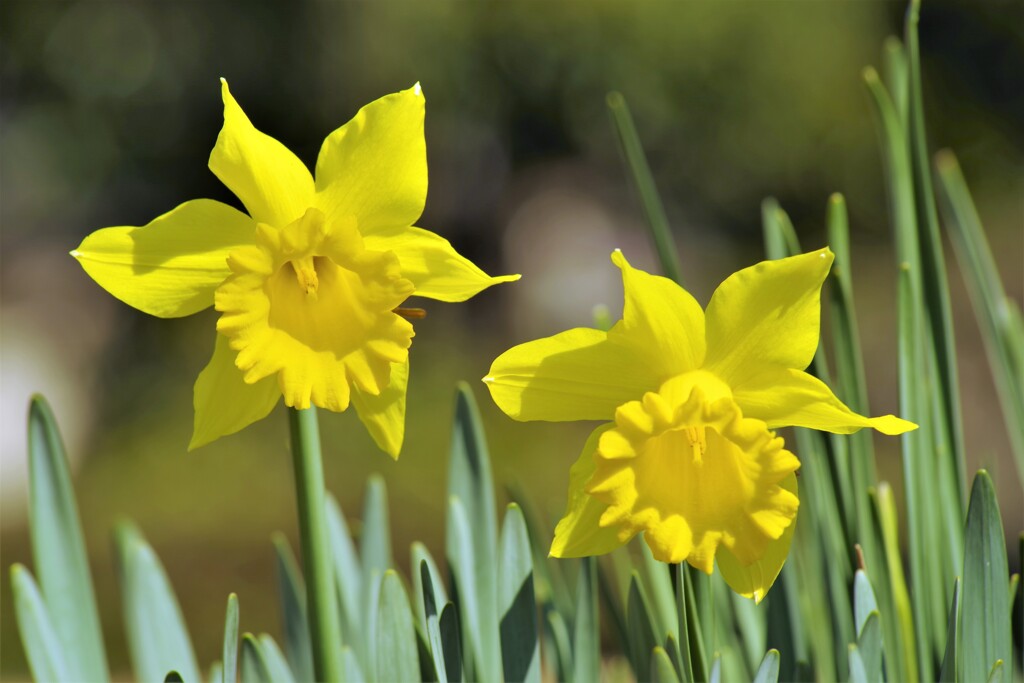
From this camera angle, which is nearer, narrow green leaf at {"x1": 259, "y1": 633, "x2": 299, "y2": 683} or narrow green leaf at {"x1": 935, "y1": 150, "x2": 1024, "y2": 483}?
narrow green leaf at {"x1": 259, "y1": 633, "x2": 299, "y2": 683}

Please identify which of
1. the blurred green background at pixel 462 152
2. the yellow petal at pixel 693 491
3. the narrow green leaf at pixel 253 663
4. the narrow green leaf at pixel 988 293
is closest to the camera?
the yellow petal at pixel 693 491

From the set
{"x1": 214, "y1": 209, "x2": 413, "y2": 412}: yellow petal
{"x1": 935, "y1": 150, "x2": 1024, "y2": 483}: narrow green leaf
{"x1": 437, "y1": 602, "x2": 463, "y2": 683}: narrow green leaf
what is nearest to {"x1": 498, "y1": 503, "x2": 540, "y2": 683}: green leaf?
{"x1": 437, "y1": 602, "x2": 463, "y2": 683}: narrow green leaf

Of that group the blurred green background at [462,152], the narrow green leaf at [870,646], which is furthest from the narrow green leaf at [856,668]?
the blurred green background at [462,152]

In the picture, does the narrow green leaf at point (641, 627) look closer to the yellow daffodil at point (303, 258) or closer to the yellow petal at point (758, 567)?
the yellow petal at point (758, 567)

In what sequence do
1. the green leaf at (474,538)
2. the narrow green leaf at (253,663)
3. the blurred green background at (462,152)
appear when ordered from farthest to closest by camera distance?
the blurred green background at (462,152), the green leaf at (474,538), the narrow green leaf at (253,663)

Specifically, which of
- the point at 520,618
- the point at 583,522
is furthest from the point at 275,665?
the point at 583,522

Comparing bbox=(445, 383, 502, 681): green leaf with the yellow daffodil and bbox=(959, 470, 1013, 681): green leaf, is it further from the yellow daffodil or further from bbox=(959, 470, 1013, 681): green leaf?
bbox=(959, 470, 1013, 681): green leaf

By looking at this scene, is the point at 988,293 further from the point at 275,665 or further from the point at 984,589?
the point at 275,665
